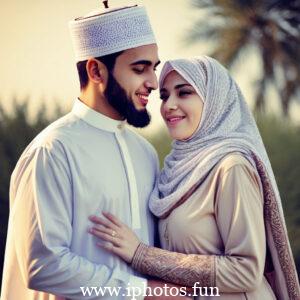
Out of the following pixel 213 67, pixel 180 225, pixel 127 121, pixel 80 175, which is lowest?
pixel 180 225

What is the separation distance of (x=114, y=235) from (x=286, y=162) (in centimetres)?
439

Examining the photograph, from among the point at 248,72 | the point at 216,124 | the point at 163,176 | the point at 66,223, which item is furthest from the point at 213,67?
the point at 248,72

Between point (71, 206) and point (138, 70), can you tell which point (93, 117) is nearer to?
point (138, 70)

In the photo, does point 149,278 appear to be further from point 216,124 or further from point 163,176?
point 216,124

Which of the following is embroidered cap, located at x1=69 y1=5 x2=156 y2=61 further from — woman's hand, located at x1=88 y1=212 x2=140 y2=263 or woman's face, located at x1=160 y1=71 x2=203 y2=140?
woman's hand, located at x1=88 y1=212 x2=140 y2=263

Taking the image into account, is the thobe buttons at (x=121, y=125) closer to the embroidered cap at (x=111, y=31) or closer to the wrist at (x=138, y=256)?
the embroidered cap at (x=111, y=31)

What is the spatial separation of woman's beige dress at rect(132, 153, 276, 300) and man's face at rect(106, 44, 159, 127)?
0.33m

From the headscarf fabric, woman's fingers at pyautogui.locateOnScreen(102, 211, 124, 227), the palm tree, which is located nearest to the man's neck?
the headscarf fabric

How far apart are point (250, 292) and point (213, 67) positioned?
2.42 feet

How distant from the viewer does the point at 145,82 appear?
262 cm

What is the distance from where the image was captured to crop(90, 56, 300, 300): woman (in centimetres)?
250

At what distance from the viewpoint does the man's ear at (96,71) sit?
2661mm

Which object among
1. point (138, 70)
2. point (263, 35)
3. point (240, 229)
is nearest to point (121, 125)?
point (138, 70)

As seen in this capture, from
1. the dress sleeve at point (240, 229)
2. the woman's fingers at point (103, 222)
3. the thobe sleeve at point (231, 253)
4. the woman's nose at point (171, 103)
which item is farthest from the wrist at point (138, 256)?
the woman's nose at point (171, 103)
